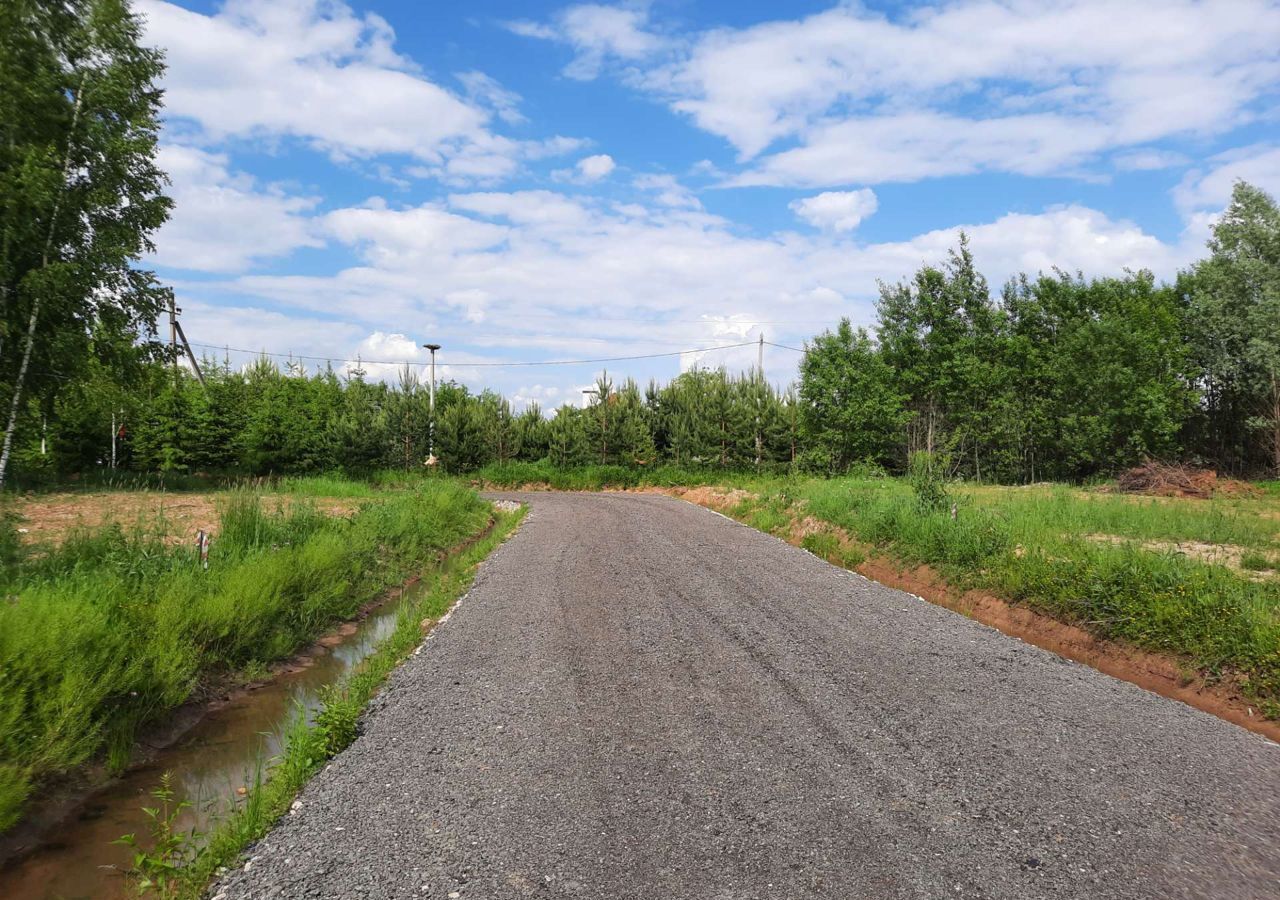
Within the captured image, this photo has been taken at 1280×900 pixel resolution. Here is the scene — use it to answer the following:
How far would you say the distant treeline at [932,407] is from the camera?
97.8 ft

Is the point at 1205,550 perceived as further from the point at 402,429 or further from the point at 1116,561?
the point at 402,429

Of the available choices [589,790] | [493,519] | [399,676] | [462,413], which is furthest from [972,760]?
[462,413]

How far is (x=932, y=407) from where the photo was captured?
39500 millimetres

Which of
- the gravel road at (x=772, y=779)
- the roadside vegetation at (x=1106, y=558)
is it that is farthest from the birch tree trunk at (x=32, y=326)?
the roadside vegetation at (x=1106, y=558)

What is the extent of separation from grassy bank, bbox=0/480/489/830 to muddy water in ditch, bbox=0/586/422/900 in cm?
30

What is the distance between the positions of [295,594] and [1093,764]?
8677 mm

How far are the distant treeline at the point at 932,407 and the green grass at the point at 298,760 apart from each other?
24.8m

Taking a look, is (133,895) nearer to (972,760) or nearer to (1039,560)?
(972,760)

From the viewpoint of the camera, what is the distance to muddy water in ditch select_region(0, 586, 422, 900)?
412 centimetres

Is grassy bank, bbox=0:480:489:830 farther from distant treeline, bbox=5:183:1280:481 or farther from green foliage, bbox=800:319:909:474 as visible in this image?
green foliage, bbox=800:319:909:474

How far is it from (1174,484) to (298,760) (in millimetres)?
27783

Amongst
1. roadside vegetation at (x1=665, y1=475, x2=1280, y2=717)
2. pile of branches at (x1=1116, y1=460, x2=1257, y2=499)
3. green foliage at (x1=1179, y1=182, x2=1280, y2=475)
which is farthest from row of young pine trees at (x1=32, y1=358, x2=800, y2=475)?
green foliage at (x1=1179, y1=182, x2=1280, y2=475)

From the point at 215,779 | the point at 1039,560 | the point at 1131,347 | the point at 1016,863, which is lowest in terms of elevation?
the point at 215,779

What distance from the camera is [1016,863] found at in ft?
11.5
